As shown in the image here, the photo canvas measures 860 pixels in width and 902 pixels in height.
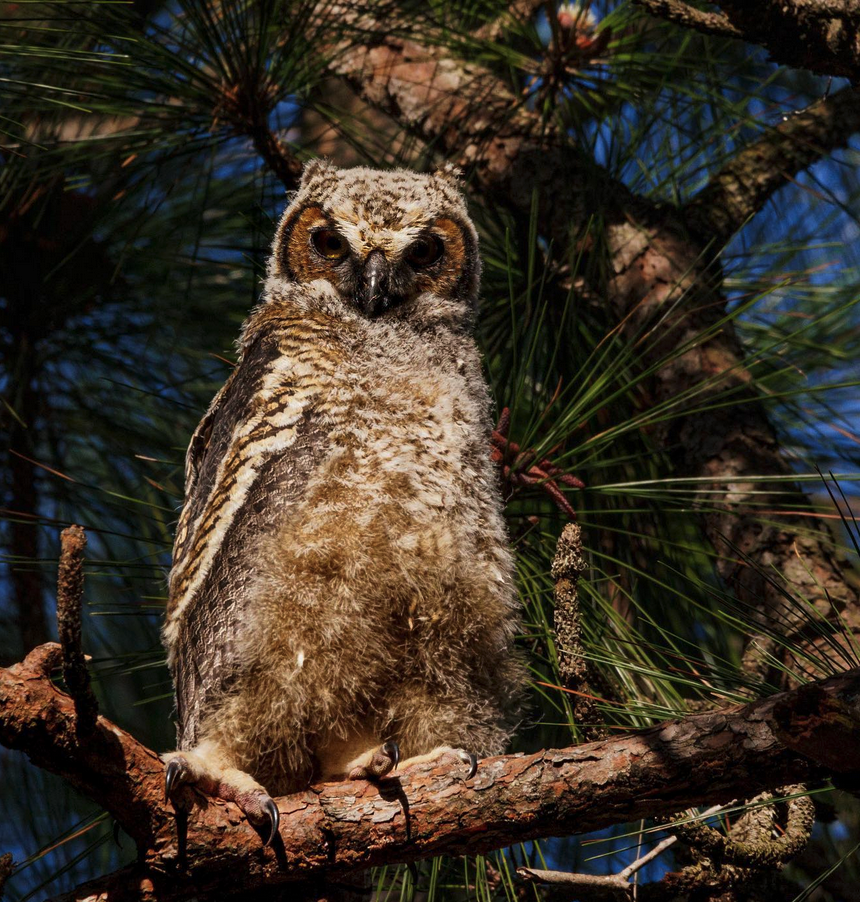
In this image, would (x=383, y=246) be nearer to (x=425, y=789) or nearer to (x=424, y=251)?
(x=424, y=251)

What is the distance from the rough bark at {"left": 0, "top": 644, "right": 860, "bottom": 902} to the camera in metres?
1.16

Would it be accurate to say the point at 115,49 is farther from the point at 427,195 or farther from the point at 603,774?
the point at 603,774

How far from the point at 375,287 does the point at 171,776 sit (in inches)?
40.9

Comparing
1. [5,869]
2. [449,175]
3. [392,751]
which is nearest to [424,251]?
[449,175]

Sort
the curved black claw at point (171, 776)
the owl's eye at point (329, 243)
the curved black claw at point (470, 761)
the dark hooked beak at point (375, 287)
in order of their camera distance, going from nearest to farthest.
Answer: the curved black claw at point (171, 776)
the curved black claw at point (470, 761)
the dark hooked beak at point (375, 287)
the owl's eye at point (329, 243)

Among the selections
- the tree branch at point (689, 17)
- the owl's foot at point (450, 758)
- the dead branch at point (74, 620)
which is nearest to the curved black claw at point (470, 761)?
the owl's foot at point (450, 758)

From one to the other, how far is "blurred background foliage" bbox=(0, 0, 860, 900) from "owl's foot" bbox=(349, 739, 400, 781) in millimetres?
469

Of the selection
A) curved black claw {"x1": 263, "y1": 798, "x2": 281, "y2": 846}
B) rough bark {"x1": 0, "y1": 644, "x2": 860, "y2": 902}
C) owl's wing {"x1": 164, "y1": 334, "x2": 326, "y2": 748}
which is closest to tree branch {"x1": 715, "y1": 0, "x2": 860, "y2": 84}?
owl's wing {"x1": 164, "y1": 334, "x2": 326, "y2": 748}

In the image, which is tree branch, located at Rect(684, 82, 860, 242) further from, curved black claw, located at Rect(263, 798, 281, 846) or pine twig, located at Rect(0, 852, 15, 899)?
pine twig, located at Rect(0, 852, 15, 899)

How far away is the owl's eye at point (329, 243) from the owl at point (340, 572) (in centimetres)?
15

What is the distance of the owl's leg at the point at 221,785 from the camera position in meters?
1.35

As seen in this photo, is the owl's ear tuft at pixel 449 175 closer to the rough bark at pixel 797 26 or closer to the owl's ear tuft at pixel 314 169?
the owl's ear tuft at pixel 314 169

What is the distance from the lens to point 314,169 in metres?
2.28

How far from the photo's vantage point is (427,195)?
216 centimetres
